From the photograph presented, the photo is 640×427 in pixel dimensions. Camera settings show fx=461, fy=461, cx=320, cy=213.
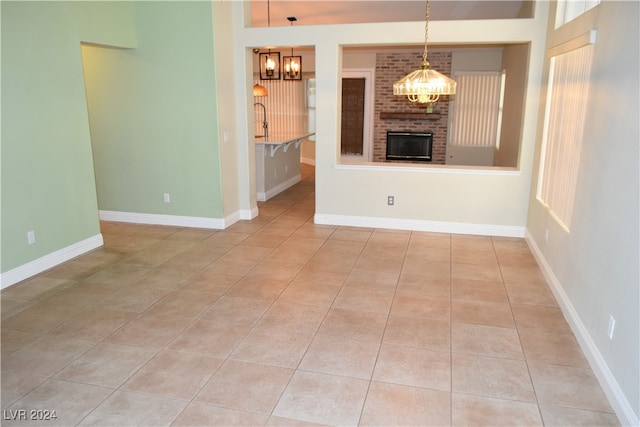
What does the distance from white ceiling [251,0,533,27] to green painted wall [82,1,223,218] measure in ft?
5.29

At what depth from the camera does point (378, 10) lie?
666cm

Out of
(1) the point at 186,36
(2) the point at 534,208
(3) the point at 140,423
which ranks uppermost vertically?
(1) the point at 186,36

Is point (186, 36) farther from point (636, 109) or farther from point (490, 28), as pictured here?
point (636, 109)

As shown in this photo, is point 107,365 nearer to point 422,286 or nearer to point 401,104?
point 422,286

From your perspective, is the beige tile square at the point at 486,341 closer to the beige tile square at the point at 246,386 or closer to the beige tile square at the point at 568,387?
the beige tile square at the point at 568,387

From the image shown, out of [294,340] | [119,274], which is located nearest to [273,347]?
[294,340]

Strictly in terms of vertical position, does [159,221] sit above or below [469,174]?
below

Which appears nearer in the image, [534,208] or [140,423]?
[140,423]

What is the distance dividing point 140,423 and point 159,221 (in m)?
3.86

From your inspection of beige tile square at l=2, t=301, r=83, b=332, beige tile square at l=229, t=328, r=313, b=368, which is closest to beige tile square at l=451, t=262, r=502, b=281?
beige tile square at l=229, t=328, r=313, b=368

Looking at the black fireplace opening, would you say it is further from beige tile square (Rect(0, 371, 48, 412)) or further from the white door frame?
beige tile square (Rect(0, 371, 48, 412))

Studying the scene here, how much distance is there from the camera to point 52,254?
170 inches

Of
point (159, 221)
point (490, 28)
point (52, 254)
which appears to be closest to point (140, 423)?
point (52, 254)

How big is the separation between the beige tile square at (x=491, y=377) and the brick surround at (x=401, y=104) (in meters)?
7.11
